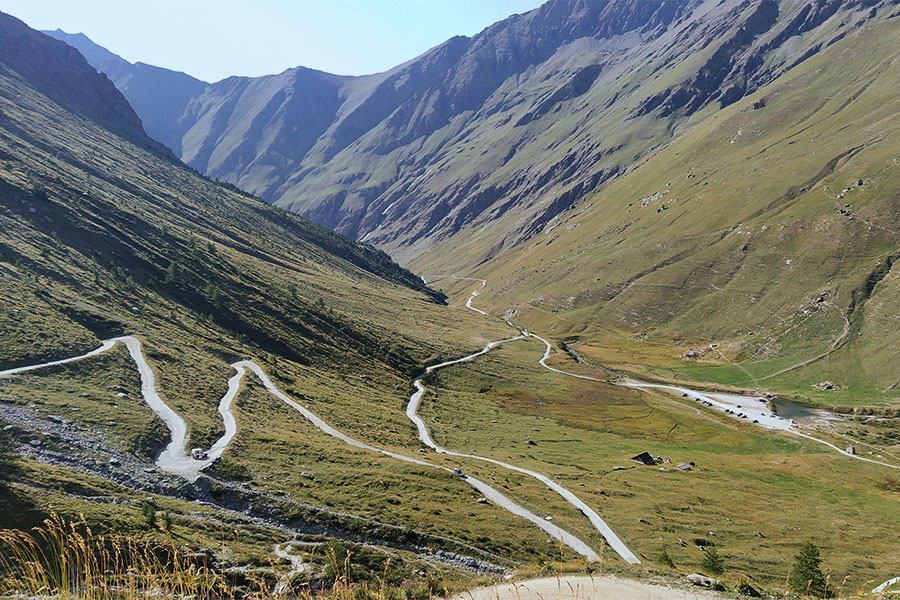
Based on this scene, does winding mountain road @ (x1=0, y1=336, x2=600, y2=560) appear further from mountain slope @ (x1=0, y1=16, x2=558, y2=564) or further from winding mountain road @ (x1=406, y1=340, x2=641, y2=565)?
winding mountain road @ (x1=406, y1=340, x2=641, y2=565)

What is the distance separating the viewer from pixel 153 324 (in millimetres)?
96375

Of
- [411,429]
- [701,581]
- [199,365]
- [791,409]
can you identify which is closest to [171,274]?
[199,365]

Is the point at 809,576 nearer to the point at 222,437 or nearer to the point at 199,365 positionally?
the point at 222,437

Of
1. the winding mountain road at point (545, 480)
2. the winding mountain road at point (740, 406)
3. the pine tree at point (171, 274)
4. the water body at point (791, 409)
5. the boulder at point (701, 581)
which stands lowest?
the winding mountain road at point (545, 480)

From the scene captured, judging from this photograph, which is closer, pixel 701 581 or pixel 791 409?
pixel 701 581

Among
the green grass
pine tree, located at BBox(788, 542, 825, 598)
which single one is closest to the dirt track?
pine tree, located at BBox(788, 542, 825, 598)

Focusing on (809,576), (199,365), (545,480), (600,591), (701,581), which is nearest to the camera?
(600,591)

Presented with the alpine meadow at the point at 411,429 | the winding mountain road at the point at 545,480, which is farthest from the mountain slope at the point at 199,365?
the winding mountain road at the point at 545,480

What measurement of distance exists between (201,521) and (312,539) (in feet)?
28.1

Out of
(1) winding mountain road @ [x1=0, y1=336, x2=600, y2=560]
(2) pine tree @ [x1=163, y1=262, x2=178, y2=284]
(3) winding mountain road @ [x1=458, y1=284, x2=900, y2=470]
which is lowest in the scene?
(1) winding mountain road @ [x1=0, y1=336, x2=600, y2=560]

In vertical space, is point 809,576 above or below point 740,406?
below

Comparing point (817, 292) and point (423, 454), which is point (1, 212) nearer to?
point (423, 454)

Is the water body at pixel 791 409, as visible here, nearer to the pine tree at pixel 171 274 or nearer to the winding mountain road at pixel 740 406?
the winding mountain road at pixel 740 406

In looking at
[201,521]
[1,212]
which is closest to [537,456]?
[201,521]
